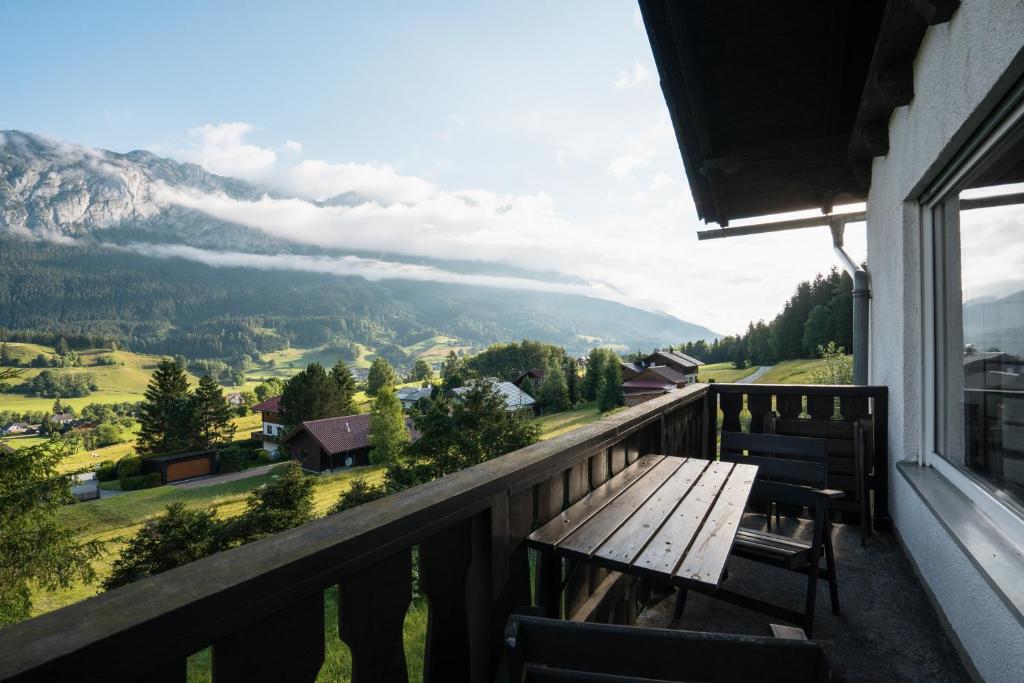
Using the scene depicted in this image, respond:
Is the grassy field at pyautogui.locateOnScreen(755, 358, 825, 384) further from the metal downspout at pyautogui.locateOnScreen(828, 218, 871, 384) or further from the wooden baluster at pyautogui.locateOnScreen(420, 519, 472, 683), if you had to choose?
the wooden baluster at pyautogui.locateOnScreen(420, 519, 472, 683)

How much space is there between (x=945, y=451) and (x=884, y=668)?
1.09 metres

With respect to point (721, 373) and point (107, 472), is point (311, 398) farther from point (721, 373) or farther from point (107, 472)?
point (721, 373)

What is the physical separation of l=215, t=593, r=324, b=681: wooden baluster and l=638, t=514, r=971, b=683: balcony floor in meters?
1.78

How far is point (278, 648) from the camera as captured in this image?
77 centimetres

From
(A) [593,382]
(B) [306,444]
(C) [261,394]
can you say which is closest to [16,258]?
(C) [261,394]

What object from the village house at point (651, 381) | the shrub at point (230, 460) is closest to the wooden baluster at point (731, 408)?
the village house at point (651, 381)

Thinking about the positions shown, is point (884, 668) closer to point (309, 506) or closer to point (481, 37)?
point (481, 37)

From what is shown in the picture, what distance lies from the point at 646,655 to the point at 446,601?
1.89 feet

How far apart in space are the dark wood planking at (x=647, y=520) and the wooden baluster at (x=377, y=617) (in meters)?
0.61

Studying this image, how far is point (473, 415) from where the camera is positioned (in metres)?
25.7

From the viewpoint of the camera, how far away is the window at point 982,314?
1773mm

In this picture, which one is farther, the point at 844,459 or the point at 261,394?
the point at 261,394

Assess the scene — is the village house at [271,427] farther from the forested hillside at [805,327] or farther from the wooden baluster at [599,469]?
the wooden baluster at [599,469]

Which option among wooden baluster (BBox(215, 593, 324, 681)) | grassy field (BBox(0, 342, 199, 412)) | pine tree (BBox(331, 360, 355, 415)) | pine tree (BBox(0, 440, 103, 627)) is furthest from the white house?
grassy field (BBox(0, 342, 199, 412))
